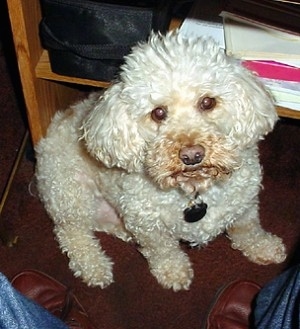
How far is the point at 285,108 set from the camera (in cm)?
151

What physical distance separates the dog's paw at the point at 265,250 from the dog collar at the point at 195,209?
0.29 metres

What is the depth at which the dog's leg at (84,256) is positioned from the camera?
1.72 meters

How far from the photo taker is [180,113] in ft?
4.41

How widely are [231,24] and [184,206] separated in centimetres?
40

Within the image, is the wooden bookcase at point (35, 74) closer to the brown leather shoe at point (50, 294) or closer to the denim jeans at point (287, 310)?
the brown leather shoe at point (50, 294)

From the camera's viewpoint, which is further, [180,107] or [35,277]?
[35,277]

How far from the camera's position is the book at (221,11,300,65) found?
147 cm

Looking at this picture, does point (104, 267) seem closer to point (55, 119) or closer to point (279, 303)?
point (55, 119)

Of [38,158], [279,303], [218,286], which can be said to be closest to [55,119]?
[38,158]

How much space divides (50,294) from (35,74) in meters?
0.51

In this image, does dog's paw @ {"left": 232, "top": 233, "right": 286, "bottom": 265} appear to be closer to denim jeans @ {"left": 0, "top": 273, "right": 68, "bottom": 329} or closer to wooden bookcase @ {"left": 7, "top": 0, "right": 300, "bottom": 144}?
wooden bookcase @ {"left": 7, "top": 0, "right": 300, "bottom": 144}

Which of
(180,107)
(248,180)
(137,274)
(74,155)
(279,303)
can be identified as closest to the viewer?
(279,303)

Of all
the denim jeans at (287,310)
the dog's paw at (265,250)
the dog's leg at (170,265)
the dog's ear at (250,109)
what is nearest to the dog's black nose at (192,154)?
the dog's ear at (250,109)

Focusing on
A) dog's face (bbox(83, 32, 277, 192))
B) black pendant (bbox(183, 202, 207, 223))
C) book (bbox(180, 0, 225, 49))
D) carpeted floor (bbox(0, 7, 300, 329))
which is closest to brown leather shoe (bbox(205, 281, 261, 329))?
carpeted floor (bbox(0, 7, 300, 329))
